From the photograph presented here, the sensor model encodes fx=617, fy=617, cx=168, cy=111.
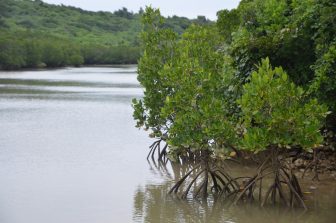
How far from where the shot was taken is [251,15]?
14.0 m

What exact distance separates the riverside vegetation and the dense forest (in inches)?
2037

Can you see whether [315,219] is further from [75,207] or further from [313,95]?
[75,207]

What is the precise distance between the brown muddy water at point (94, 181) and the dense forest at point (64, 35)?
43618 millimetres

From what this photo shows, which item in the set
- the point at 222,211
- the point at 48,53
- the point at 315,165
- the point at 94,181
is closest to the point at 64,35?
the point at 48,53

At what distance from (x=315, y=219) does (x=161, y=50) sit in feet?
24.1

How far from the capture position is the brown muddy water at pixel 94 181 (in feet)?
38.2

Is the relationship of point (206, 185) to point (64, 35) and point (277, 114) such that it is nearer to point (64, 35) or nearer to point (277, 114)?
point (277, 114)

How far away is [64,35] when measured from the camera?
119 metres

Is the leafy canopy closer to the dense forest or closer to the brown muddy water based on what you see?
the brown muddy water

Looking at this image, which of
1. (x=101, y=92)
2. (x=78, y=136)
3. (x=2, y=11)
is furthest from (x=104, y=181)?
(x=2, y=11)

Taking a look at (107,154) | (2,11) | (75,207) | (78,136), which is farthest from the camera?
(2,11)

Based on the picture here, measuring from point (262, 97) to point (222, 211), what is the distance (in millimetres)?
2529

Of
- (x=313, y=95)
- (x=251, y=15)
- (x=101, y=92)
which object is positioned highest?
(x=251, y=15)

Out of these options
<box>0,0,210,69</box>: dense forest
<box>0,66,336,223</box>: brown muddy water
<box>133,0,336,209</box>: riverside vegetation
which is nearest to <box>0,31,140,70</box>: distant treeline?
<box>0,0,210,69</box>: dense forest
